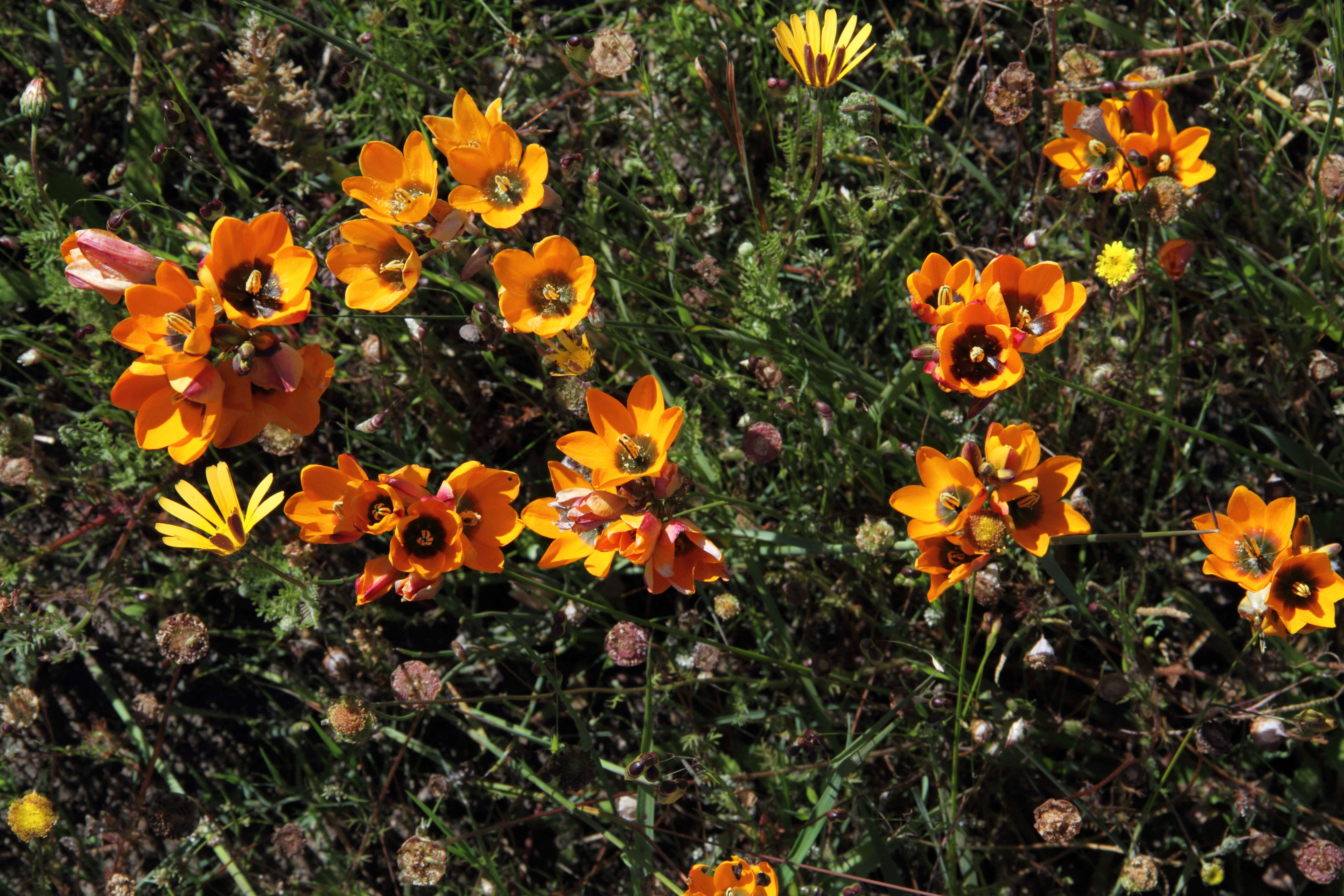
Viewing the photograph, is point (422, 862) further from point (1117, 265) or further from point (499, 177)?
point (1117, 265)

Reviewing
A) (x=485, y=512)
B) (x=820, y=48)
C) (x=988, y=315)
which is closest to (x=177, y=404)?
(x=485, y=512)

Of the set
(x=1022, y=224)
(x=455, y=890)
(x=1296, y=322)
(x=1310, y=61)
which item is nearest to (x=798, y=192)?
(x=1022, y=224)

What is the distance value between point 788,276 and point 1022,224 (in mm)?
941

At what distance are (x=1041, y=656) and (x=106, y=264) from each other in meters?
2.95

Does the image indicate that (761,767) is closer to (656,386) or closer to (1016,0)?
(656,386)

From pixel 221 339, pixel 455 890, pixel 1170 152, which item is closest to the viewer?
pixel 221 339

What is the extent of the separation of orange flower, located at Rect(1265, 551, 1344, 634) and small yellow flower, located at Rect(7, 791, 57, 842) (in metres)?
4.07

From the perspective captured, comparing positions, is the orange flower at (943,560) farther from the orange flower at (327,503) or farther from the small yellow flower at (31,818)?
the small yellow flower at (31,818)

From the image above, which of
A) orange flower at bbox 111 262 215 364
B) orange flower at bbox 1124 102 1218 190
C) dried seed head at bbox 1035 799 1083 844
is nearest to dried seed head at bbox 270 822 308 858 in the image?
orange flower at bbox 111 262 215 364

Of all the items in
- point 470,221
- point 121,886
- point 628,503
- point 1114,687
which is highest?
point 470,221

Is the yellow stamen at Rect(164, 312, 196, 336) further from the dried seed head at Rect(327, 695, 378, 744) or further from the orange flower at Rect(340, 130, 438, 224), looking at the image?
the dried seed head at Rect(327, 695, 378, 744)

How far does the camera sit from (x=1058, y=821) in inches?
115

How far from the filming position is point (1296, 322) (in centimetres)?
359

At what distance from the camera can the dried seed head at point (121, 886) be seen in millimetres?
3355
